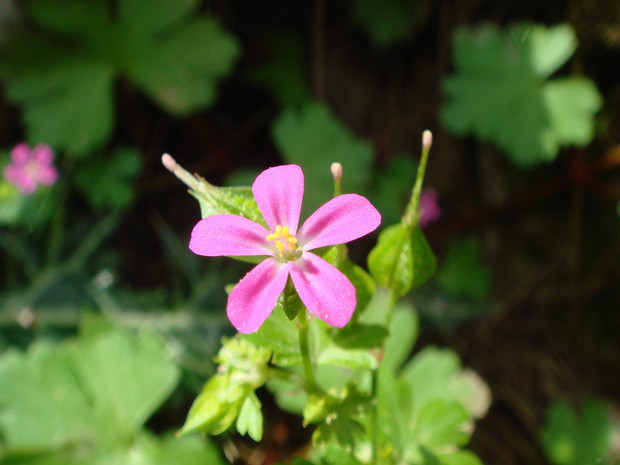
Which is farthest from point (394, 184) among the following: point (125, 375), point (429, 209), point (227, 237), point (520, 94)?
point (227, 237)

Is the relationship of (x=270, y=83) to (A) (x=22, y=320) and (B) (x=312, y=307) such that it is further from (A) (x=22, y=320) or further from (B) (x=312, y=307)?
(B) (x=312, y=307)

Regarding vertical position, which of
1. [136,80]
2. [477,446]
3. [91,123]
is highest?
[136,80]

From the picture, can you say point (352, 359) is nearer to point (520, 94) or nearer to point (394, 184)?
point (394, 184)

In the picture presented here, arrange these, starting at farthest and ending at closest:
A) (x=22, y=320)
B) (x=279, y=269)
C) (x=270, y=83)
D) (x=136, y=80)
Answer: (x=270, y=83)
(x=136, y=80)
(x=22, y=320)
(x=279, y=269)

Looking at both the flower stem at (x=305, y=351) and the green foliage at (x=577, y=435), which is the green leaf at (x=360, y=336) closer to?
the flower stem at (x=305, y=351)

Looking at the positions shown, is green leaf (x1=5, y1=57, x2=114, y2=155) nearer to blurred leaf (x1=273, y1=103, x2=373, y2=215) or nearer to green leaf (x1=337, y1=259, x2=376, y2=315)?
blurred leaf (x1=273, y1=103, x2=373, y2=215)

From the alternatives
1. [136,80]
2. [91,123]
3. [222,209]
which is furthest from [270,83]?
[222,209]

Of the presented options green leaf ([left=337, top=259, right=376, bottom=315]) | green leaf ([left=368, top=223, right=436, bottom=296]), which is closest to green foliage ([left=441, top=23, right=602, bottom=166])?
green leaf ([left=368, top=223, right=436, bottom=296])
